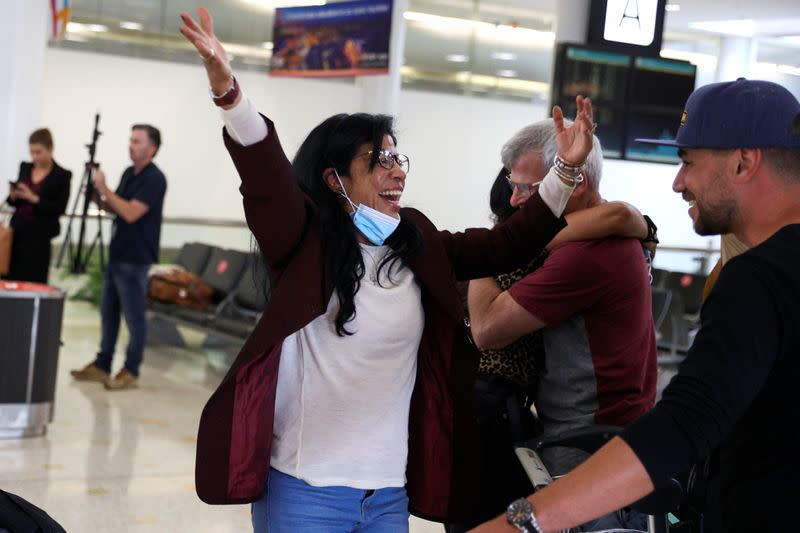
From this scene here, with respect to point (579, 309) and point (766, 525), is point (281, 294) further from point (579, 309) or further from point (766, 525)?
point (766, 525)

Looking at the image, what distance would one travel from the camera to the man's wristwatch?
1439mm

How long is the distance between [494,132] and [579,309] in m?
10.8

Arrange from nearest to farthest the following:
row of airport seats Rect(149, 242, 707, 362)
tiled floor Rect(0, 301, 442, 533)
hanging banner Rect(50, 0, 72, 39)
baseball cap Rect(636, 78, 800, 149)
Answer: baseball cap Rect(636, 78, 800, 149) < tiled floor Rect(0, 301, 442, 533) < row of airport seats Rect(149, 242, 707, 362) < hanging banner Rect(50, 0, 72, 39)

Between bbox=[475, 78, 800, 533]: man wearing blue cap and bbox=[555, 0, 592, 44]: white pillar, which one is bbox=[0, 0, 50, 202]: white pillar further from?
bbox=[475, 78, 800, 533]: man wearing blue cap

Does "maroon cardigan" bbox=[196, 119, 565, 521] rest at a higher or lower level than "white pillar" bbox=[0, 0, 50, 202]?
lower

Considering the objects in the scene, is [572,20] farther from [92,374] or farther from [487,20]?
[487,20]

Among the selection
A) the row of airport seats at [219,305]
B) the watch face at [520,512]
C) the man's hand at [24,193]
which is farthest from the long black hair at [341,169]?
the row of airport seats at [219,305]

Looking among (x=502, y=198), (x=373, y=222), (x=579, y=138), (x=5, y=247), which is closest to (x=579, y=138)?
(x=579, y=138)

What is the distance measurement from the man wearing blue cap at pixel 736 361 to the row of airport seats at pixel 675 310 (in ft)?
20.6

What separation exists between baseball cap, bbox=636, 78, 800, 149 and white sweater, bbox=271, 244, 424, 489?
0.84 meters

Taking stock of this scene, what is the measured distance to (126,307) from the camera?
303 inches

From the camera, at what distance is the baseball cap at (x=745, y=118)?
5.29ft

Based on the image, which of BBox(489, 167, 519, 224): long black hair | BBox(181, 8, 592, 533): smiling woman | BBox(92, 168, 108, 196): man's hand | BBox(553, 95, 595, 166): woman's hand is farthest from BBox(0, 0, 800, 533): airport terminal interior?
BBox(92, 168, 108, 196): man's hand

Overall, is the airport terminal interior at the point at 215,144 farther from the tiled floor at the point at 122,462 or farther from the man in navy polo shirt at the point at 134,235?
the man in navy polo shirt at the point at 134,235
